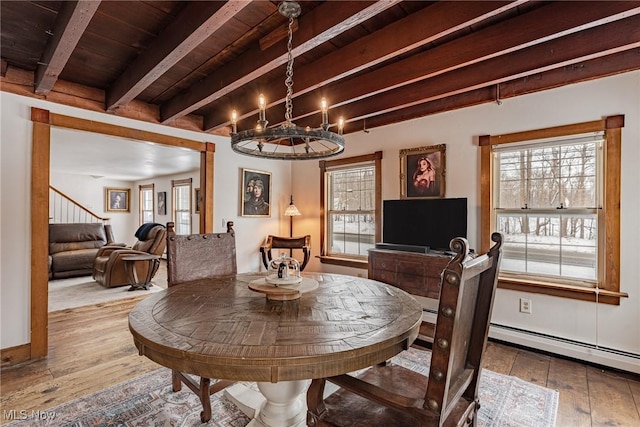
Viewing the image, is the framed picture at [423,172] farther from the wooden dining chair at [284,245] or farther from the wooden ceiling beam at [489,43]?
the wooden dining chair at [284,245]

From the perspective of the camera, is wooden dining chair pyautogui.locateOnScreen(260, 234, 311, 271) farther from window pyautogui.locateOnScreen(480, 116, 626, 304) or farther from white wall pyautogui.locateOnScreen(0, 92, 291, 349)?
white wall pyautogui.locateOnScreen(0, 92, 291, 349)

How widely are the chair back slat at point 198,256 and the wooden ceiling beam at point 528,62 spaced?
6.82ft

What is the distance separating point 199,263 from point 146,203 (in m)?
7.72

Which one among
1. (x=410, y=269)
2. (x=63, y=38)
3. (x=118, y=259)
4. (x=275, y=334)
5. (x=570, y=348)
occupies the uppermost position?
(x=63, y=38)

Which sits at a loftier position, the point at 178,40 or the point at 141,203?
the point at 178,40

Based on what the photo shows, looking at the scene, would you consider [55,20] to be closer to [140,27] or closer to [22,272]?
[140,27]

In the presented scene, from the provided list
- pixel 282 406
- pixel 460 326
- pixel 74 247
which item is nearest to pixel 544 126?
pixel 460 326

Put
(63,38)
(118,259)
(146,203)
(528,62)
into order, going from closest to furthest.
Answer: (63,38) < (528,62) < (118,259) < (146,203)

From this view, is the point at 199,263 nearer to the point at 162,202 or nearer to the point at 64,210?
the point at 162,202

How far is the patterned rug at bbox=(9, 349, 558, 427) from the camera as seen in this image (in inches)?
70.7

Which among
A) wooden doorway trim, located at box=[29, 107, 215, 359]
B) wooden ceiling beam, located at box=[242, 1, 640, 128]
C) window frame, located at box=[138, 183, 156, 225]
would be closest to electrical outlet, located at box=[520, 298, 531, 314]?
wooden ceiling beam, located at box=[242, 1, 640, 128]

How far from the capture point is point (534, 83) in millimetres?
2674

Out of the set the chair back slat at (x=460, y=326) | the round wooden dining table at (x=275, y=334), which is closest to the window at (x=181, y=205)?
the round wooden dining table at (x=275, y=334)
